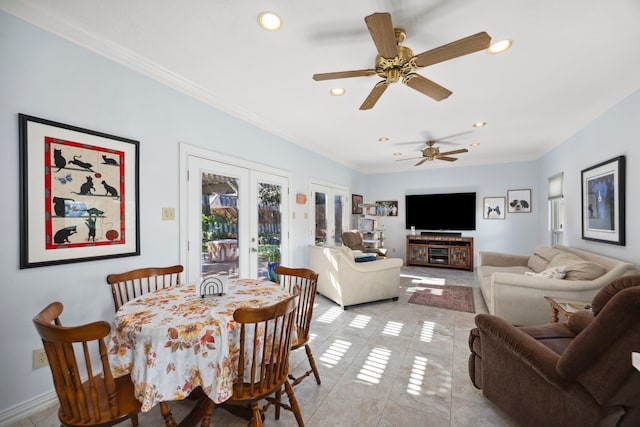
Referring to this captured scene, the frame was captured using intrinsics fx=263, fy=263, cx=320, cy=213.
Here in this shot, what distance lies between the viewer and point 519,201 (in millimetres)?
5906

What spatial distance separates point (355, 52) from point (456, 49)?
0.80m

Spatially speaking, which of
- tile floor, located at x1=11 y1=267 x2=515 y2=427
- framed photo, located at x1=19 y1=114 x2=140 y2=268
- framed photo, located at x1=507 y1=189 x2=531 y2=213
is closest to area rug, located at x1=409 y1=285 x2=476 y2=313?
tile floor, located at x1=11 y1=267 x2=515 y2=427

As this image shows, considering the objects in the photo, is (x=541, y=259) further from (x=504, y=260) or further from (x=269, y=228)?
(x=269, y=228)

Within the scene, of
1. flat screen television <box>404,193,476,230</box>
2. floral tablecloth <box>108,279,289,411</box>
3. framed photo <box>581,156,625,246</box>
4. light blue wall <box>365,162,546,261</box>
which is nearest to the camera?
floral tablecloth <box>108,279,289,411</box>

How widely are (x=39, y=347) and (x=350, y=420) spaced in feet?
6.97

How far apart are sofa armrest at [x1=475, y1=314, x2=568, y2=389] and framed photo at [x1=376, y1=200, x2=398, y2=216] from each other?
557 centimetres

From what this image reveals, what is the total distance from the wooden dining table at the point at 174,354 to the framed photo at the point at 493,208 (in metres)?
6.56

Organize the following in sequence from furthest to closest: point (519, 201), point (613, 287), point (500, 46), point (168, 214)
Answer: point (519, 201) < point (168, 214) < point (500, 46) < point (613, 287)

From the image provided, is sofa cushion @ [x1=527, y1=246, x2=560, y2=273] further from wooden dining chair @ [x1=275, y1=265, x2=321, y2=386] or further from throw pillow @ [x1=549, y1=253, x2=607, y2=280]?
wooden dining chair @ [x1=275, y1=265, x2=321, y2=386]

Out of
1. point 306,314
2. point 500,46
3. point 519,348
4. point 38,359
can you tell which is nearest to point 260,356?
point 306,314

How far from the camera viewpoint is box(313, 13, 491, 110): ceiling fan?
58.1 inches

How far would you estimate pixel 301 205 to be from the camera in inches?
180

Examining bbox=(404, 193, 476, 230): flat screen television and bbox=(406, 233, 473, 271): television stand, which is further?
bbox=(404, 193, 476, 230): flat screen television

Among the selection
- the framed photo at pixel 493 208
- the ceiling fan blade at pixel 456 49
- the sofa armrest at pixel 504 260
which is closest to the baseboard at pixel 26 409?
the ceiling fan blade at pixel 456 49
